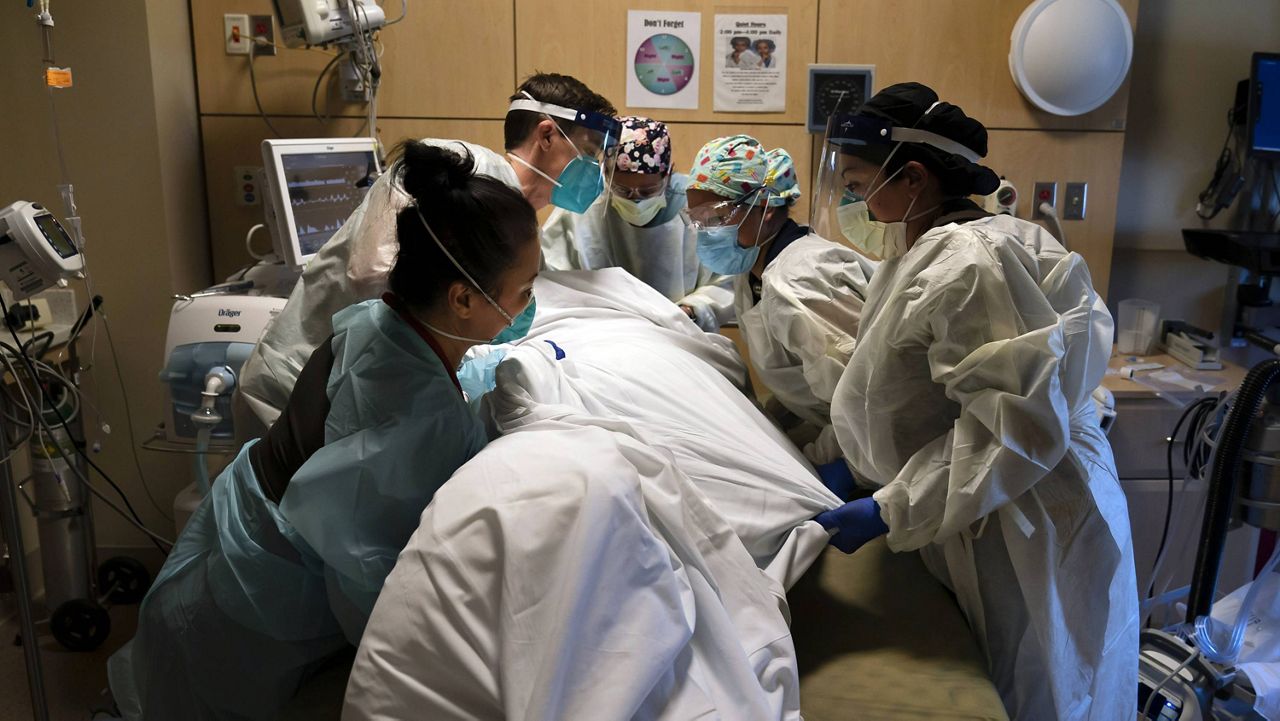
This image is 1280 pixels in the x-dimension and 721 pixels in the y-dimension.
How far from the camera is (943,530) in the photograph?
1563mm

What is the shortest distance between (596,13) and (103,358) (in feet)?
6.13

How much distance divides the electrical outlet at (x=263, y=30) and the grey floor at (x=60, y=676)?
5.91 ft

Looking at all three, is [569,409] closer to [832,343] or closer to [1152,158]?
[832,343]

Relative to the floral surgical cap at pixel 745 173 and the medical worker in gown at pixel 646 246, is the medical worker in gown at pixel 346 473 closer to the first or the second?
the floral surgical cap at pixel 745 173

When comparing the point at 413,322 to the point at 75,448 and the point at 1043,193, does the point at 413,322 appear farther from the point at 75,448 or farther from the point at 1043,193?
the point at 1043,193

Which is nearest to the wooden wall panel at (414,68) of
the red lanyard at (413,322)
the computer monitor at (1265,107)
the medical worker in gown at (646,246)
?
the medical worker in gown at (646,246)

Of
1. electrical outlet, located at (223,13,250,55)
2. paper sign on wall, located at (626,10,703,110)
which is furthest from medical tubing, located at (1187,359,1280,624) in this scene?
electrical outlet, located at (223,13,250,55)

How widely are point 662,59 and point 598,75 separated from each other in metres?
0.21

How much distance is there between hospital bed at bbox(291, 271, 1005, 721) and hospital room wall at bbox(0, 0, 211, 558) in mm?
1591

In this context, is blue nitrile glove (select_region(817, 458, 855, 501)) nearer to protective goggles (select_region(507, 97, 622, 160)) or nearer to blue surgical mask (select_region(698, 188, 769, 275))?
blue surgical mask (select_region(698, 188, 769, 275))

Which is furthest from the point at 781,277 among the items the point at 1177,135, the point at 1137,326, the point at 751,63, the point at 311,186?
the point at 1177,135

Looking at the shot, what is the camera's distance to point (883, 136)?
173cm

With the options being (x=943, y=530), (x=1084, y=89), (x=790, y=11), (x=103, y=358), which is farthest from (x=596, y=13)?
(x=943, y=530)

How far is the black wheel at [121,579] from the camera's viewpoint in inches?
112
